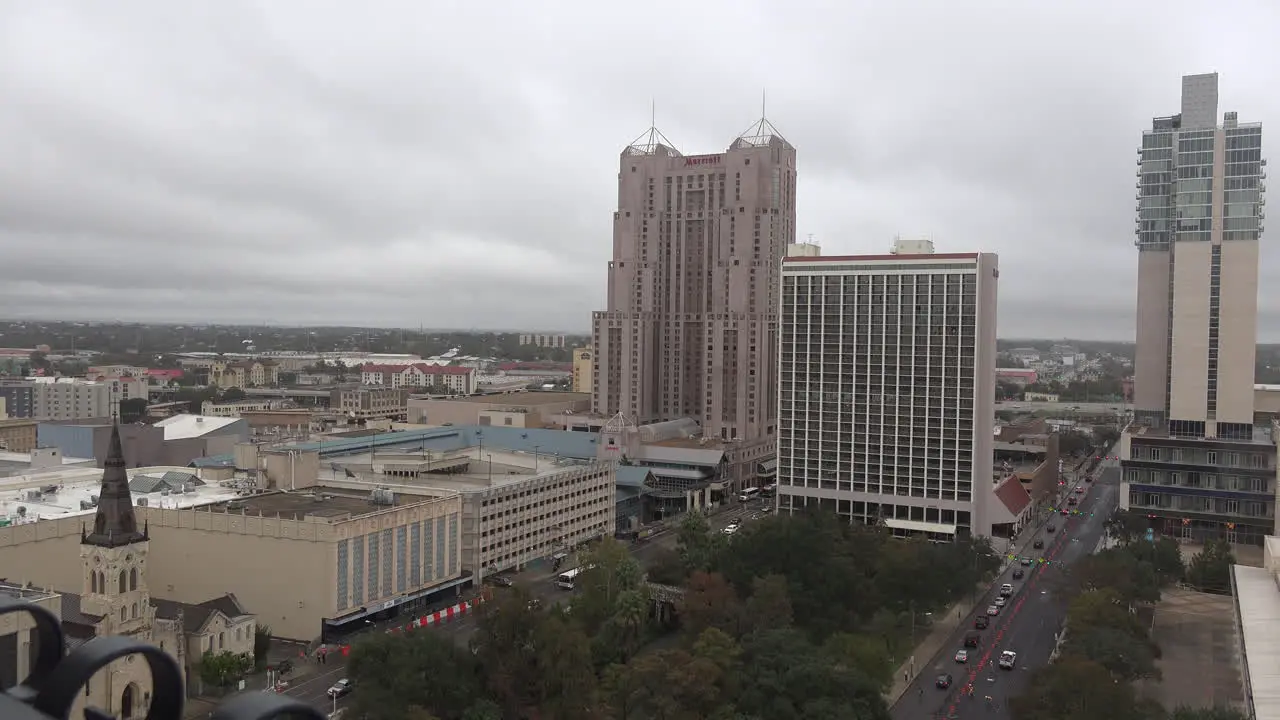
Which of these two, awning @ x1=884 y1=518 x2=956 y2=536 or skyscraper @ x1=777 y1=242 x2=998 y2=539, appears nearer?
awning @ x1=884 y1=518 x2=956 y2=536

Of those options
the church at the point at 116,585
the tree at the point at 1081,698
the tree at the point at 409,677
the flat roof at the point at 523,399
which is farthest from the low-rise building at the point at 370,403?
the tree at the point at 1081,698

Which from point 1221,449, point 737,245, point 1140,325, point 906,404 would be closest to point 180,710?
point 906,404

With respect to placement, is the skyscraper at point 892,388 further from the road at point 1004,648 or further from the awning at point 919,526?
the road at point 1004,648

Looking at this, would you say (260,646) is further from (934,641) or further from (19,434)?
(19,434)

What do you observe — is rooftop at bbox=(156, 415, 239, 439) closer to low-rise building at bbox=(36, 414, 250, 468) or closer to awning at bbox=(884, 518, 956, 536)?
low-rise building at bbox=(36, 414, 250, 468)

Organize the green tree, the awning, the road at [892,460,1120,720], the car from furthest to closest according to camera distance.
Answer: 1. the awning
2. the green tree
3. the road at [892,460,1120,720]
4. the car

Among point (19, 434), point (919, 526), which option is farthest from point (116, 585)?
point (19, 434)

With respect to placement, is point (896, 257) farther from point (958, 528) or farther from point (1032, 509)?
point (1032, 509)

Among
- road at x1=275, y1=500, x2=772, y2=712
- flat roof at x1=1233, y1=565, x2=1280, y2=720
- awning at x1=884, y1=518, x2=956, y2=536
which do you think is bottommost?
road at x1=275, y1=500, x2=772, y2=712

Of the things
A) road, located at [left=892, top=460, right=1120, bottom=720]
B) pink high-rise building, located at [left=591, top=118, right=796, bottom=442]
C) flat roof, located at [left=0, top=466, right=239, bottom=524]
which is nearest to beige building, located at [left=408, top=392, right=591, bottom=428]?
pink high-rise building, located at [left=591, top=118, right=796, bottom=442]
